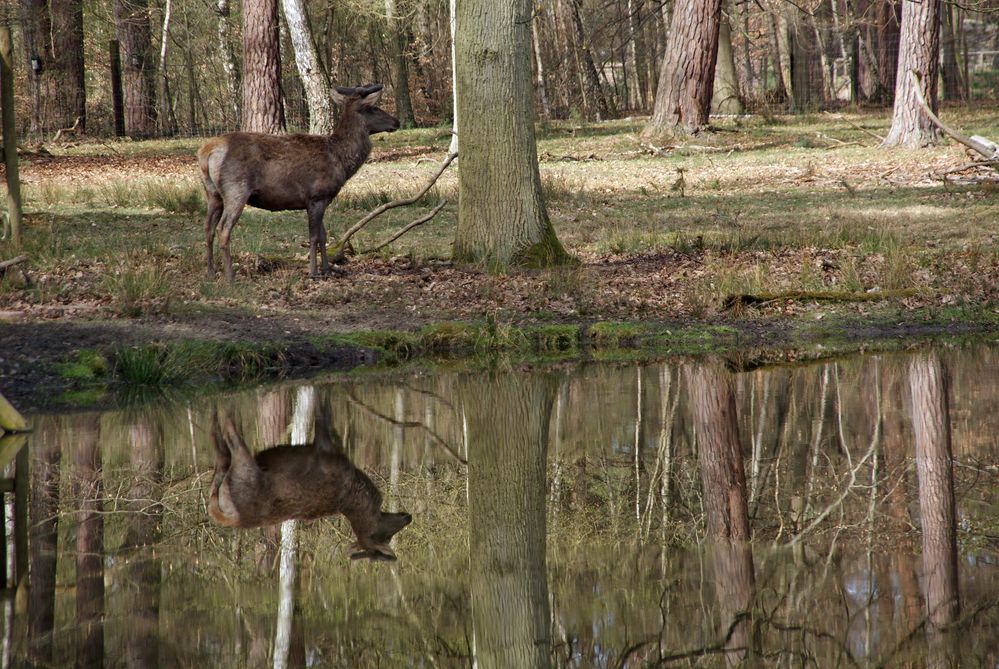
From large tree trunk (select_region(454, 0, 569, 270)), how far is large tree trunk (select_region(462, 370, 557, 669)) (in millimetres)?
4057

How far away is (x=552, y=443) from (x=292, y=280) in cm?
583

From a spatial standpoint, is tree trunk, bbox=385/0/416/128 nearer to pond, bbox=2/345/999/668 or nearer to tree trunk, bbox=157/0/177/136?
tree trunk, bbox=157/0/177/136

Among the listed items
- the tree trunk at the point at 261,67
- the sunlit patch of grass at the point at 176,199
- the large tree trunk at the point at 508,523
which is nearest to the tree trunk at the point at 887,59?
the tree trunk at the point at 261,67

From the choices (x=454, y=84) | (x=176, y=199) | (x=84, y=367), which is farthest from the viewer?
(x=176, y=199)

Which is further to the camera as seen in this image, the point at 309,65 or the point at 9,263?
the point at 309,65

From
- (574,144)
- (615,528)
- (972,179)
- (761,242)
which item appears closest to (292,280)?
(761,242)

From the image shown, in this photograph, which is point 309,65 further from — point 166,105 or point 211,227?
point 211,227

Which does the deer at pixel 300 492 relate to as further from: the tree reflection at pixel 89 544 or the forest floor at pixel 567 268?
the forest floor at pixel 567 268

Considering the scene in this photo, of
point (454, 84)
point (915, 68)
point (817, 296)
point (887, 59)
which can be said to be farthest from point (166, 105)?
point (817, 296)

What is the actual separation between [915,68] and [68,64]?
19.6 m

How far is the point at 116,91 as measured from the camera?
105 ft

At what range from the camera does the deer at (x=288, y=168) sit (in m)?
12.4

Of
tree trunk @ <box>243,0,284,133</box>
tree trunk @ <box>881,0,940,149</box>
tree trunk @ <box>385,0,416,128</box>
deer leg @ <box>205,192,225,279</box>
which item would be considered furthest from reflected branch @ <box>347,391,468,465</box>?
tree trunk @ <box>385,0,416,128</box>

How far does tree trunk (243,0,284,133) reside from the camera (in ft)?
80.6
